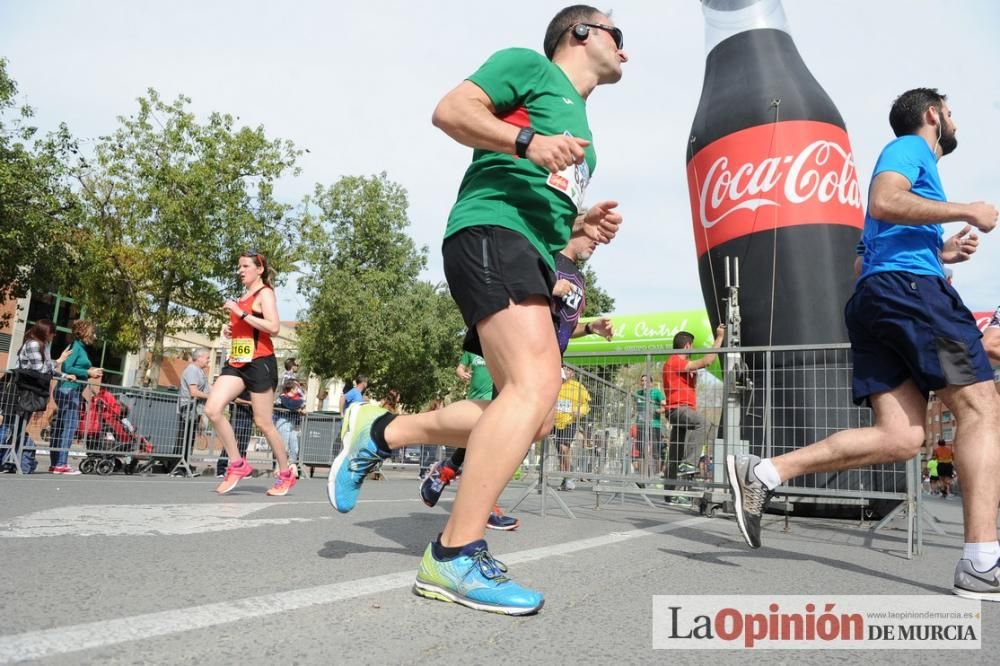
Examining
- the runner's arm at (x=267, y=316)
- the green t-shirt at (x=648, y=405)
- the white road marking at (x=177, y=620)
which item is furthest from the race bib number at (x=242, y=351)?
Result: the white road marking at (x=177, y=620)

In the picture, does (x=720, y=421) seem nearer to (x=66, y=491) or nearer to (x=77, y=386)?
(x=66, y=491)

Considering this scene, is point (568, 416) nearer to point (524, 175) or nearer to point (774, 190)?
point (774, 190)

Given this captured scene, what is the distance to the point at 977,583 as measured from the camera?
2.78m

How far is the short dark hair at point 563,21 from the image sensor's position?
2877 millimetres

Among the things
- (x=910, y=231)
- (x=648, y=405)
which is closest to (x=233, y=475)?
(x=648, y=405)

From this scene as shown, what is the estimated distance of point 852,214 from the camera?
26.2 ft

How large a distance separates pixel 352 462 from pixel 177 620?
4.11 ft

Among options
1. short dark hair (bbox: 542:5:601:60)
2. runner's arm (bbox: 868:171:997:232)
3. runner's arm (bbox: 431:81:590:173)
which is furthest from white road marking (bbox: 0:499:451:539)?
runner's arm (bbox: 868:171:997:232)

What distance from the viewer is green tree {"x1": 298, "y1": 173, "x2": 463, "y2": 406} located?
3069cm

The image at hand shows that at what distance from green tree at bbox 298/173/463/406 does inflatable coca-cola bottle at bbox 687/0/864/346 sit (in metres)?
23.3

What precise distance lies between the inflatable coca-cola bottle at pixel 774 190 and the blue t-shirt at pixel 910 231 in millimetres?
4461

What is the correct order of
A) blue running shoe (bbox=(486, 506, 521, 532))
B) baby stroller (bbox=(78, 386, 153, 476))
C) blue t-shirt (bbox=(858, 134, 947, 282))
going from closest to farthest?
blue t-shirt (bbox=(858, 134, 947, 282)) < blue running shoe (bbox=(486, 506, 521, 532)) < baby stroller (bbox=(78, 386, 153, 476))

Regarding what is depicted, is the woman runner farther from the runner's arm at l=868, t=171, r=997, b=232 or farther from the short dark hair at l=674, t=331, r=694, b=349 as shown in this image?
the runner's arm at l=868, t=171, r=997, b=232

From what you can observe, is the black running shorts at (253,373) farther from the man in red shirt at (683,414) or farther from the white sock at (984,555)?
the white sock at (984,555)
